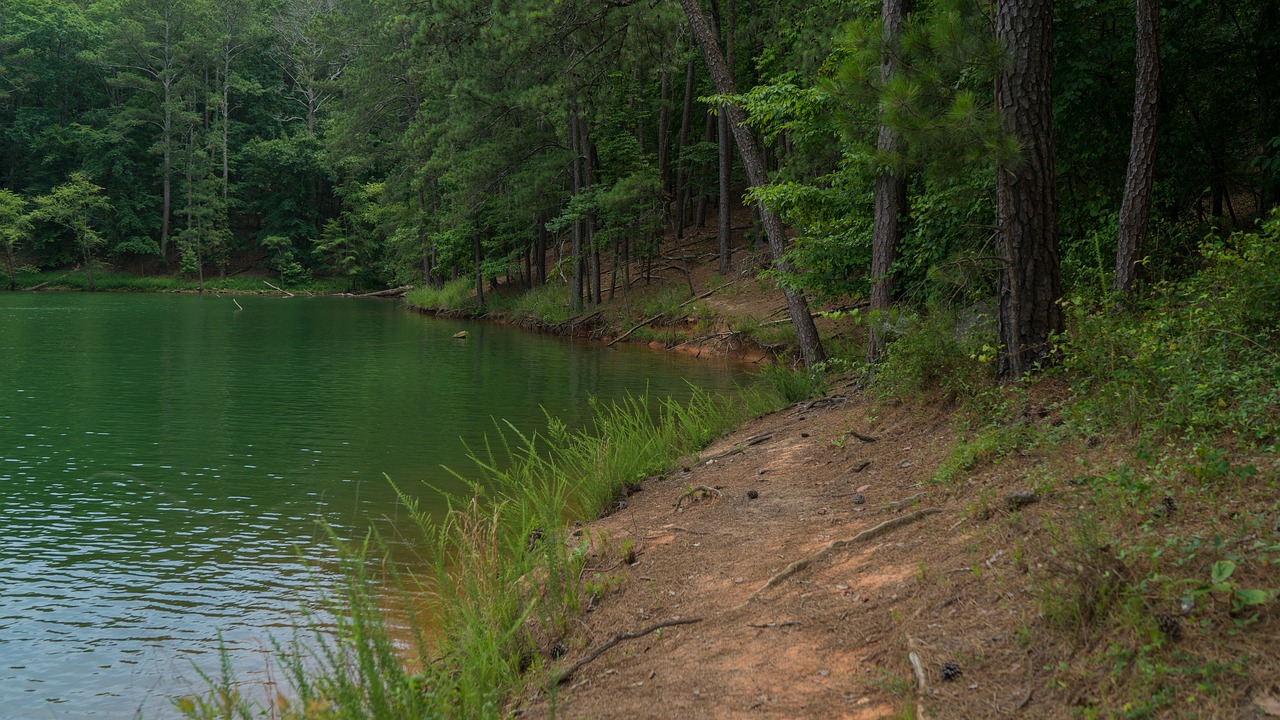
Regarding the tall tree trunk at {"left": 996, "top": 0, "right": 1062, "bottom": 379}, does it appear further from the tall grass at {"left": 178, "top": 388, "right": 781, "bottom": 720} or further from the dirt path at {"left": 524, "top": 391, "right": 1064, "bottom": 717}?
the tall grass at {"left": 178, "top": 388, "right": 781, "bottom": 720}

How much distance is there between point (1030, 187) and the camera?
6227mm

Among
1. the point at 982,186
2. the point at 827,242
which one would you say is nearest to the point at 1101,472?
the point at 982,186

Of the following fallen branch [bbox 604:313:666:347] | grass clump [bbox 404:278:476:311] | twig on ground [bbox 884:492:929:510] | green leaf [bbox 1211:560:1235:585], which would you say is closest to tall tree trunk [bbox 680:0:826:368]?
twig on ground [bbox 884:492:929:510]

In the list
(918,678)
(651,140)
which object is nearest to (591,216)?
(651,140)

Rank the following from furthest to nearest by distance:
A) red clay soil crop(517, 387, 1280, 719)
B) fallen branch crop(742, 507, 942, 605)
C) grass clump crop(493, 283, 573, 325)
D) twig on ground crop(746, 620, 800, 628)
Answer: grass clump crop(493, 283, 573, 325) < fallen branch crop(742, 507, 942, 605) < twig on ground crop(746, 620, 800, 628) < red clay soil crop(517, 387, 1280, 719)

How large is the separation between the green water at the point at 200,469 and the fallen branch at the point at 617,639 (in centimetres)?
143

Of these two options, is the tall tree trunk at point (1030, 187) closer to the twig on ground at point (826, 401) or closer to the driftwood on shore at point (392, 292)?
the twig on ground at point (826, 401)

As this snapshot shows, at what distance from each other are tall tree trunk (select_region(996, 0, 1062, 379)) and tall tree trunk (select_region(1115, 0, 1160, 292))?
63.5 inches

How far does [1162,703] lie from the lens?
2.59 metres

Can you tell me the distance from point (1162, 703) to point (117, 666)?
5040mm

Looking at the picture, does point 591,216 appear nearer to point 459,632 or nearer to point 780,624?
point 459,632

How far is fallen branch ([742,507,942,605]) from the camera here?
14.5 ft

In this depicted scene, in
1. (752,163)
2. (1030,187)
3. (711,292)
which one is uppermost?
(752,163)

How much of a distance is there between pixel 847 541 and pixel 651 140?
30.6 meters
